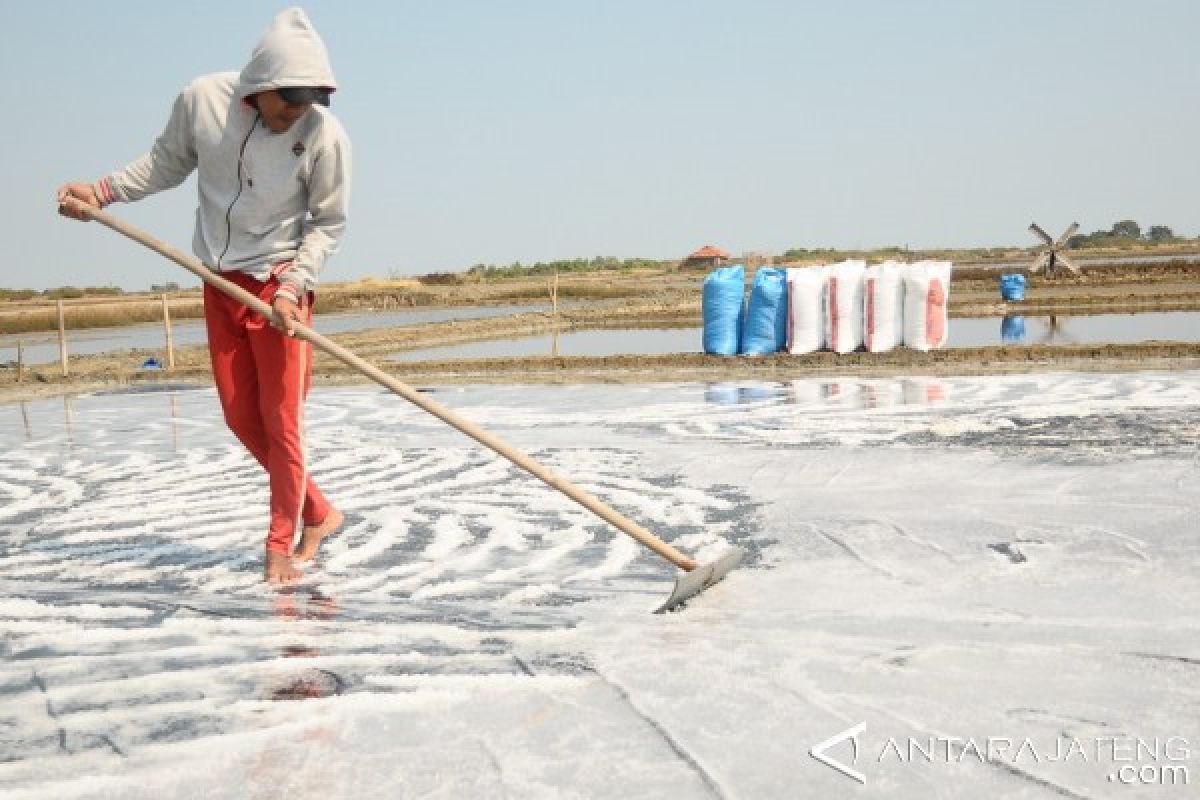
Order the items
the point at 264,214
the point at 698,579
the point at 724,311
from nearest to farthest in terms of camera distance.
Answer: the point at 698,579, the point at 264,214, the point at 724,311

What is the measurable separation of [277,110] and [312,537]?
1.35m

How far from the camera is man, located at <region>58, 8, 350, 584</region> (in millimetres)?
3785

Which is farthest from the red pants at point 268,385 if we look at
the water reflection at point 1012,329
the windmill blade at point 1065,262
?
the windmill blade at point 1065,262

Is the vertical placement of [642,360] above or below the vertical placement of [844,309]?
below

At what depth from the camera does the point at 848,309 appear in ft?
40.6

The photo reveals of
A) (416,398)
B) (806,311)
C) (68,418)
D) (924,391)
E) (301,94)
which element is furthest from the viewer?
(806,311)

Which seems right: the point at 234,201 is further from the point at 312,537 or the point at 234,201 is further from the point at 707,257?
the point at 707,257

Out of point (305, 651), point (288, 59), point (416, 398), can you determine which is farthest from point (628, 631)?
point (288, 59)

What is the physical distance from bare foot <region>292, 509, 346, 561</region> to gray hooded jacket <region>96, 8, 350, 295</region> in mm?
806

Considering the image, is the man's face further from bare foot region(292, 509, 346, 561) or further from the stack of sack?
the stack of sack

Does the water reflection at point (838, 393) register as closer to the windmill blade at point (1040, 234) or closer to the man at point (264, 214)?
the man at point (264, 214)

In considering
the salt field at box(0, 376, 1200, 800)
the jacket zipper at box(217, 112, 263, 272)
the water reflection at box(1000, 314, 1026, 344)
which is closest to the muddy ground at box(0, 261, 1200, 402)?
the water reflection at box(1000, 314, 1026, 344)

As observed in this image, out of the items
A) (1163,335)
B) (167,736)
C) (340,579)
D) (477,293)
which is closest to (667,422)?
(340,579)

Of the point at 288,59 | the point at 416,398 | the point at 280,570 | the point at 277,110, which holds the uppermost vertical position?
the point at 288,59
